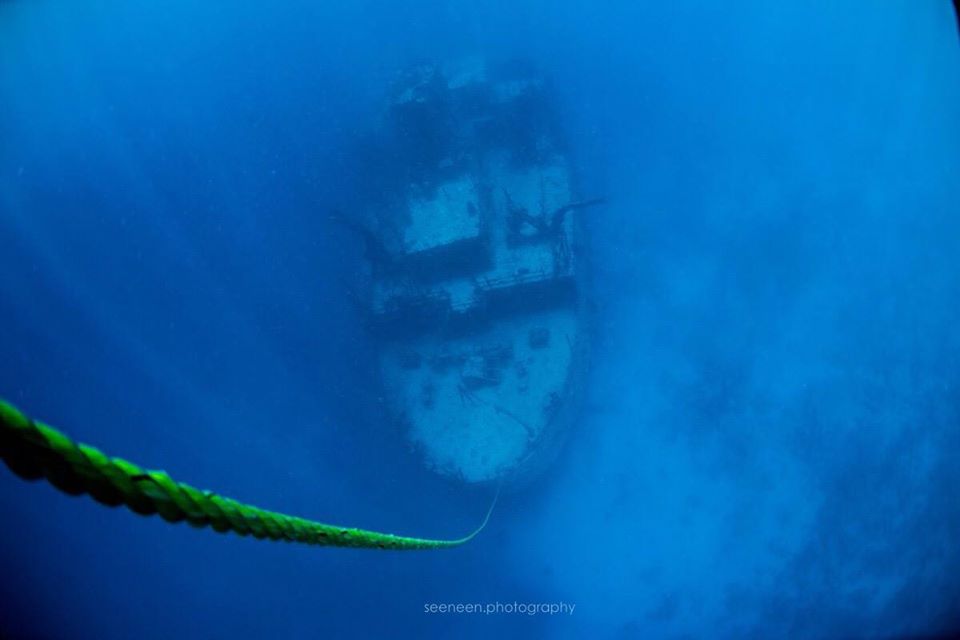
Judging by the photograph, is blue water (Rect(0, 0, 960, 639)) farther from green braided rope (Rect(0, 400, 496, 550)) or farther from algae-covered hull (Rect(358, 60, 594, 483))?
green braided rope (Rect(0, 400, 496, 550))

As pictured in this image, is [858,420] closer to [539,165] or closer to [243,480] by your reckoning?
[539,165]

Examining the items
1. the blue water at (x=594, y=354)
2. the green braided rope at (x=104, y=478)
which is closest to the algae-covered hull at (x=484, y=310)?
the blue water at (x=594, y=354)

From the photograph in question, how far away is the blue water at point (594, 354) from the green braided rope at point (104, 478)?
8.49m

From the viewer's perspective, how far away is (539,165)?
366 inches

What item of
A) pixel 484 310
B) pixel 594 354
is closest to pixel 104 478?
pixel 484 310

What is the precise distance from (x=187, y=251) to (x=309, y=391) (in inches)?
250

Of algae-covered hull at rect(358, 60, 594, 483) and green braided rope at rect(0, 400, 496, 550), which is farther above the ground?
algae-covered hull at rect(358, 60, 594, 483)

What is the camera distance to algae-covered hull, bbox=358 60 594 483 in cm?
823

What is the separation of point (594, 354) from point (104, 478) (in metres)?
10.1

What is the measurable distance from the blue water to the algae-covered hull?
106 centimetres

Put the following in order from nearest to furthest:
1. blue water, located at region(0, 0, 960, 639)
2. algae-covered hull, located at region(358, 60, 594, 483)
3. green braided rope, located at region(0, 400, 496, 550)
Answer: green braided rope, located at region(0, 400, 496, 550) < algae-covered hull, located at region(358, 60, 594, 483) < blue water, located at region(0, 0, 960, 639)

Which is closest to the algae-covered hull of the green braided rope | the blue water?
the blue water

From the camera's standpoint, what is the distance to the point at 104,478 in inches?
25.7

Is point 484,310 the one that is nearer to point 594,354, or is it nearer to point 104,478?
point 594,354
